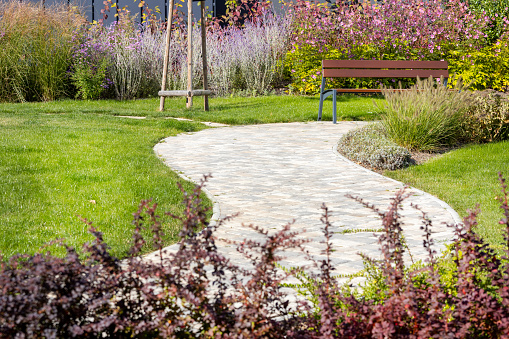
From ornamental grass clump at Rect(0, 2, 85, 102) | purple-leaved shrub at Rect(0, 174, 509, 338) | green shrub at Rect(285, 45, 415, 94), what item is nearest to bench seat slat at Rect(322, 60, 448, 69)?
green shrub at Rect(285, 45, 415, 94)

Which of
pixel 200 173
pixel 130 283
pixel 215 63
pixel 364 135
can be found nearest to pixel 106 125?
pixel 200 173

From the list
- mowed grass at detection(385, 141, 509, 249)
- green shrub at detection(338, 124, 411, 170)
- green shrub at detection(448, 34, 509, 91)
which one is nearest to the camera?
mowed grass at detection(385, 141, 509, 249)

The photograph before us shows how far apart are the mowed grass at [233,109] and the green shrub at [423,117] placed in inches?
135

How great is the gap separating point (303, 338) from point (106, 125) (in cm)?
825

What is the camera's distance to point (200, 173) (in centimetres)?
708

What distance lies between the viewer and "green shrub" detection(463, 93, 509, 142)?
885 cm

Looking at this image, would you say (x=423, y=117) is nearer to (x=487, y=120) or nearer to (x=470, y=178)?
(x=487, y=120)

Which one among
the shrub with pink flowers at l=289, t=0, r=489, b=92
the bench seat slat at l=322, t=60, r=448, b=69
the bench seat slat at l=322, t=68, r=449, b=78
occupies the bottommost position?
the bench seat slat at l=322, t=68, r=449, b=78

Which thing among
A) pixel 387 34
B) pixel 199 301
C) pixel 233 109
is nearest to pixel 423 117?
pixel 233 109

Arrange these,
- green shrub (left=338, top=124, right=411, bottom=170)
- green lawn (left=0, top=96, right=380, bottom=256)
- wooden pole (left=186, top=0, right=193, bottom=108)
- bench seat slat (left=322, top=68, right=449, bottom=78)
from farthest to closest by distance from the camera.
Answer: wooden pole (left=186, top=0, right=193, bottom=108) < bench seat slat (left=322, top=68, right=449, bottom=78) < green shrub (left=338, top=124, right=411, bottom=170) < green lawn (left=0, top=96, right=380, bottom=256)

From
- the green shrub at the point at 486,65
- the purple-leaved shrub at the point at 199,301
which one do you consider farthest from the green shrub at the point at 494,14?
the purple-leaved shrub at the point at 199,301

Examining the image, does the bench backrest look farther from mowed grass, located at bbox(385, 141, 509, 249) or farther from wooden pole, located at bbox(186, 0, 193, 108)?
mowed grass, located at bbox(385, 141, 509, 249)

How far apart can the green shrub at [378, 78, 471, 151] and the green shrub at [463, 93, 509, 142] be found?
23cm

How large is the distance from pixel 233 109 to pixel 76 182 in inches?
305
